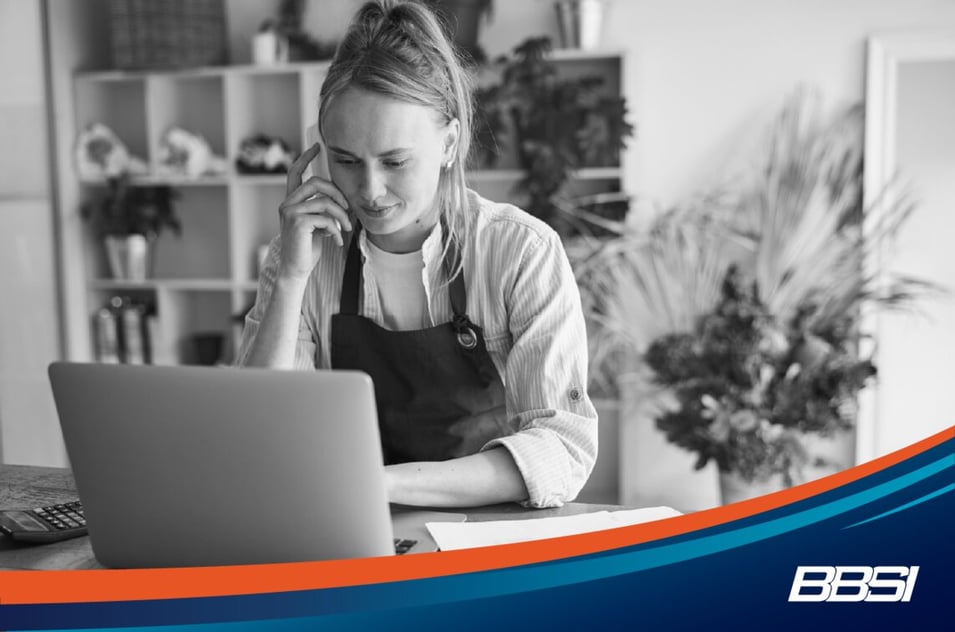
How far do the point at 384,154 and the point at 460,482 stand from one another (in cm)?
52

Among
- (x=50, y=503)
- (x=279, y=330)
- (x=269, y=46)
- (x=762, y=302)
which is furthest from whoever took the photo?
(x=269, y=46)

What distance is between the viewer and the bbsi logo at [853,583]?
0.96 m

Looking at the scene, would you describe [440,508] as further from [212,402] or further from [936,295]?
[936,295]

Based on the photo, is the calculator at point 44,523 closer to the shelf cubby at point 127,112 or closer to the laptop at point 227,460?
the laptop at point 227,460

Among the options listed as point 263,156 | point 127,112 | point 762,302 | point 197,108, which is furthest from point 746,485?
point 127,112

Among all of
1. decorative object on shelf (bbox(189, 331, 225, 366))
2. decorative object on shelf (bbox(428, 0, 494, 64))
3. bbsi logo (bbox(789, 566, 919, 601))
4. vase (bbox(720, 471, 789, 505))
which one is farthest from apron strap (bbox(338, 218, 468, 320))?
decorative object on shelf (bbox(189, 331, 225, 366))

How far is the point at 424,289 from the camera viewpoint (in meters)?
1.74

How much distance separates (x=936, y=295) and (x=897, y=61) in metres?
0.88

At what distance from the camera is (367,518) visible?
102 cm

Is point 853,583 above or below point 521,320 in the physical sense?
below

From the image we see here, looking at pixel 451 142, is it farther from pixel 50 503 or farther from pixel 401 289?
pixel 50 503

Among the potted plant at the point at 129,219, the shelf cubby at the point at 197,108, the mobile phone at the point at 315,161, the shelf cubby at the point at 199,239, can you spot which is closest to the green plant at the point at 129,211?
the potted plant at the point at 129,219

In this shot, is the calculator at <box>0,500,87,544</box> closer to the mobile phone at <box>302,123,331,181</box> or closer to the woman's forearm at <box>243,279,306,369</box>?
the woman's forearm at <box>243,279,306,369</box>

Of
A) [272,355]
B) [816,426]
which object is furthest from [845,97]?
[272,355]
